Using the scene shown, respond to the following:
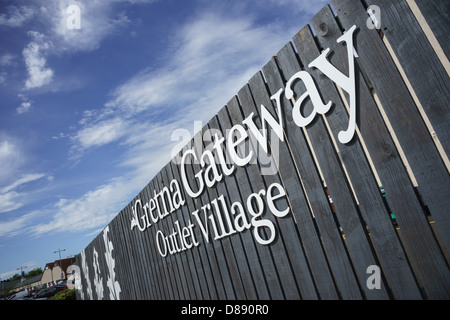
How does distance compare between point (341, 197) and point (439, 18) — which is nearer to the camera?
point (439, 18)

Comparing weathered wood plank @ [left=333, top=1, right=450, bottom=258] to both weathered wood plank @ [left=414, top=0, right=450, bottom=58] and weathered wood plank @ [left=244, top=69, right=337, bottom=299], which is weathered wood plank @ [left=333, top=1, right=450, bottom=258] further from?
weathered wood plank @ [left=244, top=69, right=337, bottom=299]

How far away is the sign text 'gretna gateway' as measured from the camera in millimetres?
1797

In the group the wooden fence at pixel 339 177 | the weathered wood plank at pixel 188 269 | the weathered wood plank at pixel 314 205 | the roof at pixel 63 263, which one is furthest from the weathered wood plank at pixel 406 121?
the roof at pixel 63 263

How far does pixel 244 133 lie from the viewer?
2.52 meters

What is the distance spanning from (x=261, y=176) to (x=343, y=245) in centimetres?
89

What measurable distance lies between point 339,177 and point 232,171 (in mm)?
1154

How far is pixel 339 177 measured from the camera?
1.81 m

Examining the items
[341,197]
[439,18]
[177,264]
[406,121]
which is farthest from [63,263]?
[439,18]

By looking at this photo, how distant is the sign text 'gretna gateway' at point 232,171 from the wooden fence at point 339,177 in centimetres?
2

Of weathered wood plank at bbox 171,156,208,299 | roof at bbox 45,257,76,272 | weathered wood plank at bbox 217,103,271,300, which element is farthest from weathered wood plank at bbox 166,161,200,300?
roof at bbox 45,257,76,272

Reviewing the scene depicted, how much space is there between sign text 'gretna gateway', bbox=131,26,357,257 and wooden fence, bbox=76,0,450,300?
0.8 inches

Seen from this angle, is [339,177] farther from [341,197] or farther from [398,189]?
[398,189]
